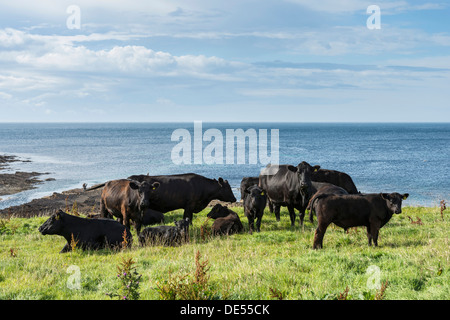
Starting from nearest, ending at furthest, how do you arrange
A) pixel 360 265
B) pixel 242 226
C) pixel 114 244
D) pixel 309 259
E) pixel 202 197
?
pixel 360 265 → pixel 309 259 → pixel 114 244 → pixel 242 226 → pixel 202 197

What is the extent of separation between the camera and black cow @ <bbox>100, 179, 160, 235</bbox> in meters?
14.4

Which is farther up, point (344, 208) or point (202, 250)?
point (344, 208)

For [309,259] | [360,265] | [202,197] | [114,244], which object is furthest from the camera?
[202,197]

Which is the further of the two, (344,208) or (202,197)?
(202,197)

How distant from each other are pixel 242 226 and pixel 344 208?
4752 millimetres

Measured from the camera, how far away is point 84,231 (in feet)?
40.7

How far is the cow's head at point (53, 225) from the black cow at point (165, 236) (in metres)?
2.43

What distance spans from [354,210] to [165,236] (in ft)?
19.1

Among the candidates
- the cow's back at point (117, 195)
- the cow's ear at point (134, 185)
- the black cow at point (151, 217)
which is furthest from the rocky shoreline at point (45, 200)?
the cow's ear at point (134, 185)

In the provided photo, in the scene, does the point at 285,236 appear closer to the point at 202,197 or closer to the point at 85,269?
the point at 202,197

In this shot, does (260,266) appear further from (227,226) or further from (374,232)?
(227,226)

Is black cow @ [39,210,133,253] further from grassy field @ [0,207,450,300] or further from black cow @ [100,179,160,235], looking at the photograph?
black cow @ [100,179,160,235]
